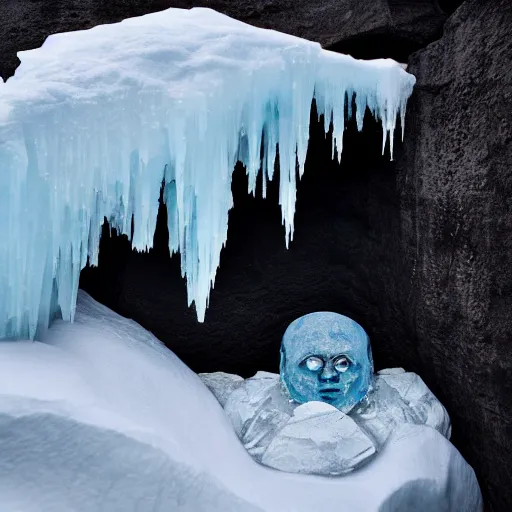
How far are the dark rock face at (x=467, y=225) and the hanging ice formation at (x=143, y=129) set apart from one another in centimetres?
31

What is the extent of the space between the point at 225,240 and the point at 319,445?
1087 mm

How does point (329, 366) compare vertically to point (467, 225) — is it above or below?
below

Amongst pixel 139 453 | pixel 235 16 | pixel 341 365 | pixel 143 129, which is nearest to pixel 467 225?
pixel 341 365

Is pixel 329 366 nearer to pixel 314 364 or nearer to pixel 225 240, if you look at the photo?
pixel 314 364

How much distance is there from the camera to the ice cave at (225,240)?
2.51m

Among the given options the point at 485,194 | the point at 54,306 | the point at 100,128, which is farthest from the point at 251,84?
the point at 54,306

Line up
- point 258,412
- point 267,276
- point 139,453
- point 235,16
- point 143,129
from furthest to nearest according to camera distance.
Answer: point 267,276 < point 235,16 < point 258,412 < point 143,129 < point 139,453

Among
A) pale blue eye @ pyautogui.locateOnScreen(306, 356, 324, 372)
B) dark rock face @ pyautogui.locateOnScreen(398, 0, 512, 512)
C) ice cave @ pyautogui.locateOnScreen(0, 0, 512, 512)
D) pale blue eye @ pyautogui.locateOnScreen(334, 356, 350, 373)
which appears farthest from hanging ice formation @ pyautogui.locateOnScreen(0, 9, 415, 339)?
pale blue eye @ pyautogui.locateOnScreen(334, 356, 350, 373)

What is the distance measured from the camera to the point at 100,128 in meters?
2.78

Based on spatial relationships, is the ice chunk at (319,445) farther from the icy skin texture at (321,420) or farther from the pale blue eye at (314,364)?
the pale blue eye at (314,364)

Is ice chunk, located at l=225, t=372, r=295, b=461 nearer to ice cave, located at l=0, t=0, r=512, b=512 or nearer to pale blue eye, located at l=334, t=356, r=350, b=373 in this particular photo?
ice cave, located at l=0, t=0, r=512, b=512

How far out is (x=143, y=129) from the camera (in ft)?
9.34

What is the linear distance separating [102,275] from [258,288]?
104 cm

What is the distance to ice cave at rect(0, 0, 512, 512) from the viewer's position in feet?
8.24
